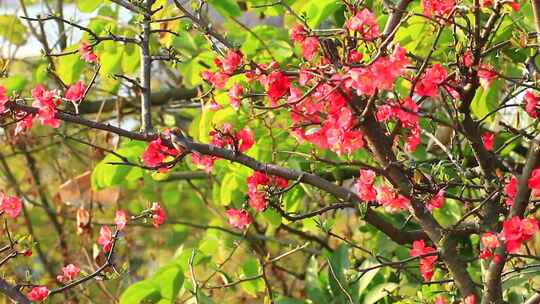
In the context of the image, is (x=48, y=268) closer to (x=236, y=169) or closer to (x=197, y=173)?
(x=197, y=173)

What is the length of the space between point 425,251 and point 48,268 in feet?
9.60

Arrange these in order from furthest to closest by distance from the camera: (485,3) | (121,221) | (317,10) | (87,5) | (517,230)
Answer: (87,5) → (317,10) → (121,221) → (517,230) → (485,3)

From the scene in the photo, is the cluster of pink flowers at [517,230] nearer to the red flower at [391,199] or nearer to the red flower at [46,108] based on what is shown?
the red flower at [391,199]

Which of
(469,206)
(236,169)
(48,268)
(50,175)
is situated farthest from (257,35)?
(50,175)

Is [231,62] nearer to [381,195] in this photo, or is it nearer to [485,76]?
[381,195]

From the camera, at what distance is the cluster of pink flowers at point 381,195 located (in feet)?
6.52

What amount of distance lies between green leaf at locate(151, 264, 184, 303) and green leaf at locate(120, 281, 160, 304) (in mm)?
24

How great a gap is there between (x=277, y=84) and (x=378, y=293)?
3.94ft

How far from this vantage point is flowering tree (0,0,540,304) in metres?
1.90

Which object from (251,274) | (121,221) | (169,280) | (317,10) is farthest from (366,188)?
(251,274)

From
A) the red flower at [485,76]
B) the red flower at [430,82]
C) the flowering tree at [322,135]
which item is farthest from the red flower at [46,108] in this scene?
the red flower at [485,76]

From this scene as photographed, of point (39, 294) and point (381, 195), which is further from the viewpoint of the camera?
point (39, 294)

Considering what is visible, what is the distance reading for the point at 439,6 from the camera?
193cm

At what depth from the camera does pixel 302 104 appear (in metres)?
1.96
